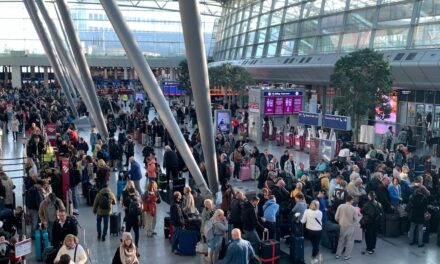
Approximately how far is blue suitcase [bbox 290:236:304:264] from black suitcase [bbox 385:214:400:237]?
324 centimetres

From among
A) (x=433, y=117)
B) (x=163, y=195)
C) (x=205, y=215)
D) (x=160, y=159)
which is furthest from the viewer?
(x=433, y=117)

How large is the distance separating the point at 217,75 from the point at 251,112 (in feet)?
56.9

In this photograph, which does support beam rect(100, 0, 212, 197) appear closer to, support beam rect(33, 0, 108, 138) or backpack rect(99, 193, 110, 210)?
backpack rect(99, 193, 110, 210)

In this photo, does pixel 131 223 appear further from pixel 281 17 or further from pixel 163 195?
pixel 281 17

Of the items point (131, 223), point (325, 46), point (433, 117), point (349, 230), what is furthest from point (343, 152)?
point (325, 46)

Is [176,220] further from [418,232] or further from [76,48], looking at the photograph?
[76,48]

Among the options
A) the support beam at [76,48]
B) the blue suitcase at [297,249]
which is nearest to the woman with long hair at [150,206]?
the blue suitcase at [297,249]

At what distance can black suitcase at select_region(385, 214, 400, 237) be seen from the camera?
13.2m

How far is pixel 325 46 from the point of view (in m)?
41.2

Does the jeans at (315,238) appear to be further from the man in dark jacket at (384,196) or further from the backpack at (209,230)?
the man in dark jacket at (384,196)

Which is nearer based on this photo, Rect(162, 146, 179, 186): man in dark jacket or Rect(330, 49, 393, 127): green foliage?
Rect(162, 146, 179, 186): man in dark jacket

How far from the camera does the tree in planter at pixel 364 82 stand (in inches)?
1035

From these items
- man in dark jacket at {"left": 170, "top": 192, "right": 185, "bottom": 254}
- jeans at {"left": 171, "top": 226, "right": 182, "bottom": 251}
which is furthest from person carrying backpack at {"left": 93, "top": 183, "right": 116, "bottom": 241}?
jeans at {"left": 171, "top": 226, "right": 182, "bottom": 251}

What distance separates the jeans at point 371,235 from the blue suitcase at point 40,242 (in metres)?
7.08
